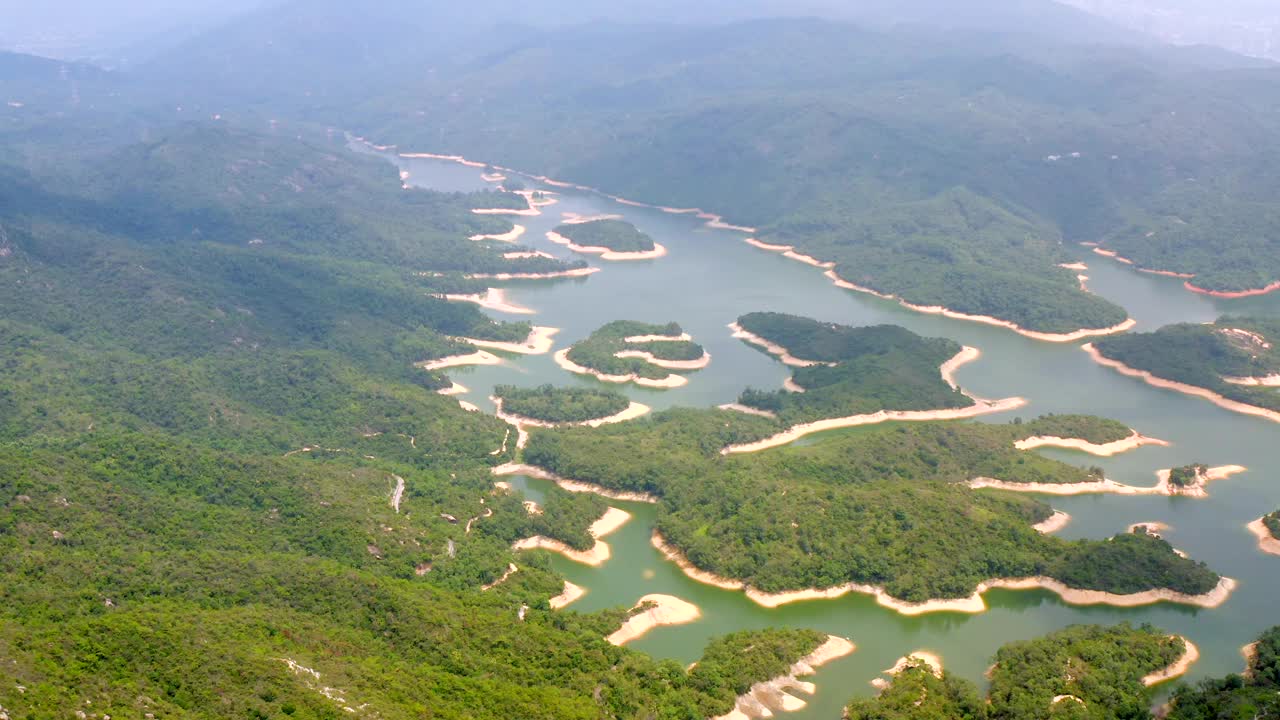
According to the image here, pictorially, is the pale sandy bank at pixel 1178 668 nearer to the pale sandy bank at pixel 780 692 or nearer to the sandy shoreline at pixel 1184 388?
the pale sandy bank at pixel 780 692

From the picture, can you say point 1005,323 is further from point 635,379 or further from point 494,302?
point 494,302

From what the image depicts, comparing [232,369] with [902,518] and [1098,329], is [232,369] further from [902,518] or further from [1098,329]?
[1098,329]

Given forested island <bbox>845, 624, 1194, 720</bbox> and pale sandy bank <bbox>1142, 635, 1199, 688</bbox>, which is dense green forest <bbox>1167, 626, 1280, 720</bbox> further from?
forested island <bbox>845, 624, 1194, 720</bbox>

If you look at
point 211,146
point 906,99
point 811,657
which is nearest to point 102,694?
point 811,657

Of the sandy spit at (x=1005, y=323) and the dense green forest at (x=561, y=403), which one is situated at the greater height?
the dense green forest at (x=561, y=403)

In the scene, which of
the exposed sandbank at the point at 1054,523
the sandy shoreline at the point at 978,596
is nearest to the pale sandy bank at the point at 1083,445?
the exposed sandbank at the point at 1054,523

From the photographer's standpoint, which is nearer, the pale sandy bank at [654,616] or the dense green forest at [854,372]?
the pale sandy bank at [654,616]

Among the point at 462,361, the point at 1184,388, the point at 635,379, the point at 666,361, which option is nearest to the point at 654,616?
the point at 635,379
